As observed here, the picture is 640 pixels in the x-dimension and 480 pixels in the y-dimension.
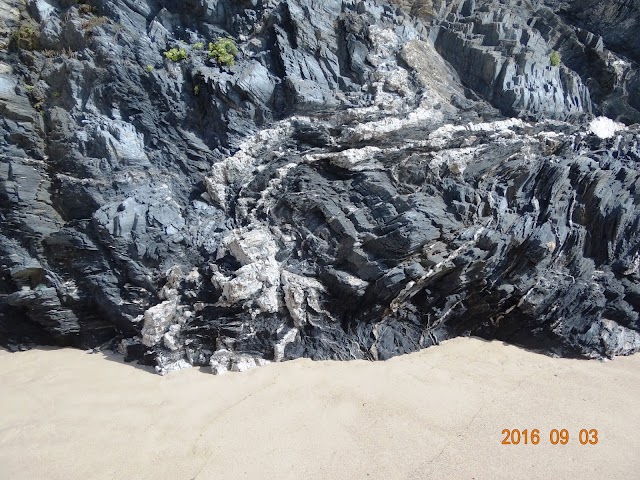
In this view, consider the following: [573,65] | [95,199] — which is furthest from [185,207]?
[573,65]

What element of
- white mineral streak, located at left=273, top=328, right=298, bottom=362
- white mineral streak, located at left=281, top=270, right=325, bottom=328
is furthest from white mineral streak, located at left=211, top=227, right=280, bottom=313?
white mineral streak, located at left=273, top=328, right=298, bottom=362

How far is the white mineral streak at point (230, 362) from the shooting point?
651 centimetres

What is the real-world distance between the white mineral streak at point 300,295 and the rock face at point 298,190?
34 mm

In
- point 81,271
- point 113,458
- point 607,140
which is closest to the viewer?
point 113,458

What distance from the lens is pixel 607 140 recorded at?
26.3ft

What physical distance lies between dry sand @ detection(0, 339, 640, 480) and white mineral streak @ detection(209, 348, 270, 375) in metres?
0.14

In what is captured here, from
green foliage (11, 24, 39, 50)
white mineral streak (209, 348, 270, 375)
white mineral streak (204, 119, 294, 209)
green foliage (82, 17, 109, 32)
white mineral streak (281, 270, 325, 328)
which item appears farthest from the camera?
green foliage (11, 24, 39, 50)

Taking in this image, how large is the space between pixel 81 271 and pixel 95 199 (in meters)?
1.40

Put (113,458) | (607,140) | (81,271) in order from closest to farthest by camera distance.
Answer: (113,458) → (81,271) → (607,140)

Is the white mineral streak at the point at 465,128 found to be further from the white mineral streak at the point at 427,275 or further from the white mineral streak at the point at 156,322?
the white mineral streak at the point at 156,322

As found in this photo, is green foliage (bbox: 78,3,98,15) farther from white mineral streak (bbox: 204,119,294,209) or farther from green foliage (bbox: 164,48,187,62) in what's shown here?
white mineral streak (bbox: 204,119,294,209)

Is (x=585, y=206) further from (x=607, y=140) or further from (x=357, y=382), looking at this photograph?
(x=357, y=382)

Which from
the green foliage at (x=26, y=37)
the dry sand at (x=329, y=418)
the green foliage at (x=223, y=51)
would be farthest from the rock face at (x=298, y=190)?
the dry sand at (x=329, y=418)

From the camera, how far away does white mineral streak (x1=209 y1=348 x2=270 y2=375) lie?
6.51 m
